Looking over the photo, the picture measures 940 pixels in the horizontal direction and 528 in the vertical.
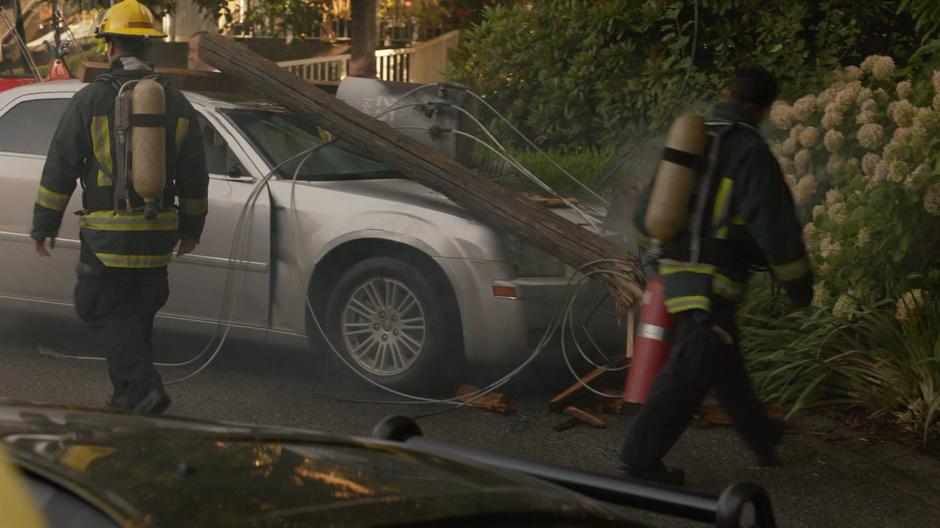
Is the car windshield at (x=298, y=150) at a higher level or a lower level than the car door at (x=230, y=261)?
higher

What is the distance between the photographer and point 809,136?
8.01 m

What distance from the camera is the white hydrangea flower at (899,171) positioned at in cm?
699

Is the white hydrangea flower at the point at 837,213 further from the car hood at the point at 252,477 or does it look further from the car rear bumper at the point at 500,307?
the car hood at the point at 252,477

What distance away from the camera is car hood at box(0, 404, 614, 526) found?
195 centimetres

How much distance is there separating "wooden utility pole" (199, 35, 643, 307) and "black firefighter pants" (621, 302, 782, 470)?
154 cm

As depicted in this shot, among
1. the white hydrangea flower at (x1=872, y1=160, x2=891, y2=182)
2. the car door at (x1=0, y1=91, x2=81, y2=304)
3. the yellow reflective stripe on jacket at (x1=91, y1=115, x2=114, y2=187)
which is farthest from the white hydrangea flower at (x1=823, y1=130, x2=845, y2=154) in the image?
the car door at (x1=0, y1=91, x2=81, y2=304)

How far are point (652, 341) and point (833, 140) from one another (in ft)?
8.82

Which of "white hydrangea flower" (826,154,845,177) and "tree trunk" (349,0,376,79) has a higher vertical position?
"tree trunk" (349,0,376,79)

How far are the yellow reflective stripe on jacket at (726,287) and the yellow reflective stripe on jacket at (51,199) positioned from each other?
115 inches

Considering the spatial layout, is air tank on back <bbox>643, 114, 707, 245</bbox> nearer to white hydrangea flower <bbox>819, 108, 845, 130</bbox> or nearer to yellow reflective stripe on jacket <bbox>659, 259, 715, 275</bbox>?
yellow reflective stripe on jacket <bbox>659, 259, 715, 275</bbox>

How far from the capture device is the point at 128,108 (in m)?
6.27

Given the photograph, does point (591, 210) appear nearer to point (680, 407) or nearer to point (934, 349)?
point (934, 349)

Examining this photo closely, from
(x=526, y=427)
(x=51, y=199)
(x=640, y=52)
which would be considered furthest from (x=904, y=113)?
(x=640, y=52)

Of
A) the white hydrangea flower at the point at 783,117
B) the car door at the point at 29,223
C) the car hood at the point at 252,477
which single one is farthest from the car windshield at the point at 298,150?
the car hood at the point at 252,477
